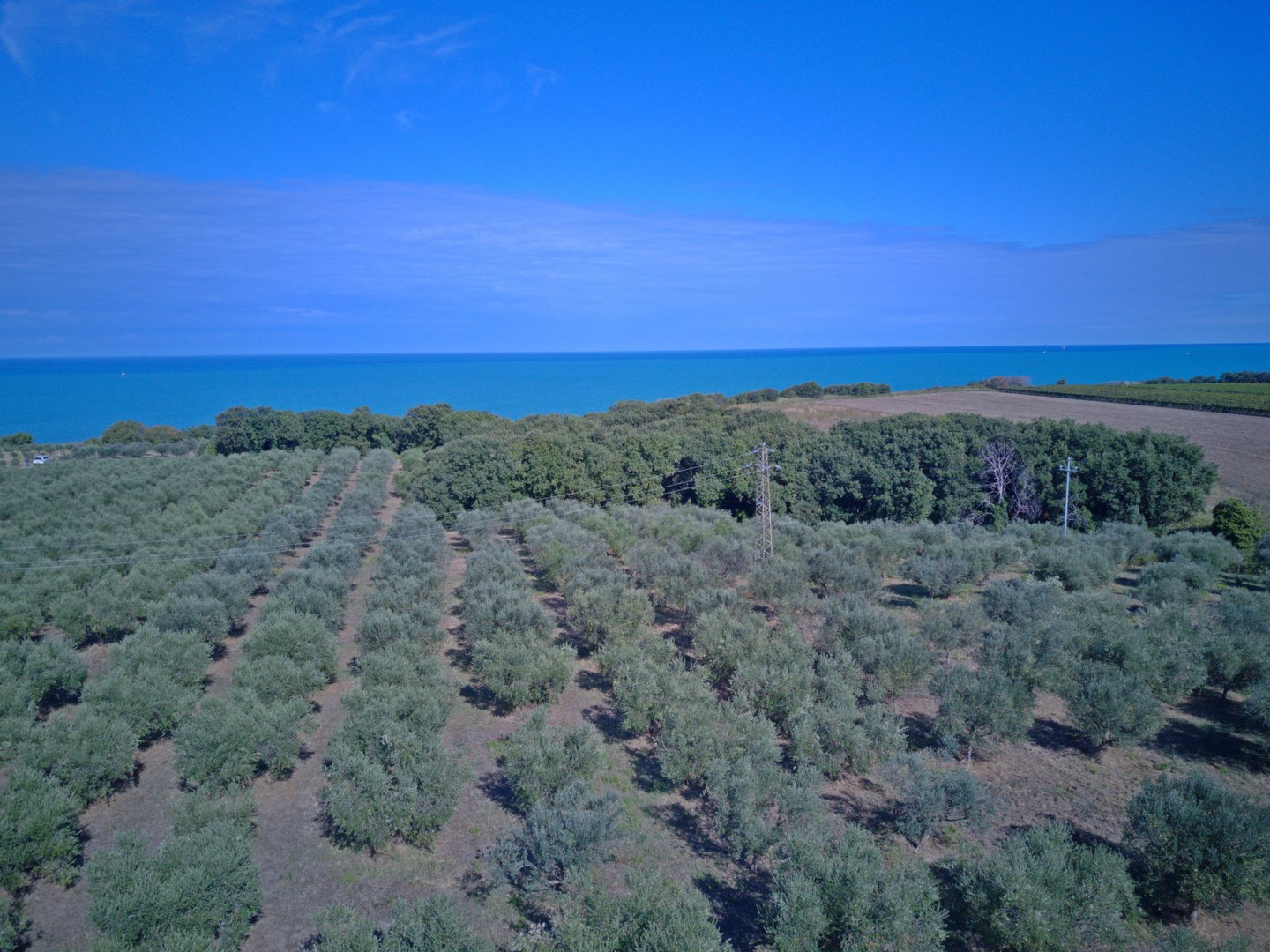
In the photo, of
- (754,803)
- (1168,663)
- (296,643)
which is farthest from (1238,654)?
(296,643)

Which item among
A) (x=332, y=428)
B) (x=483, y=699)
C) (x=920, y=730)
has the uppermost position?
(x=332, y=428)

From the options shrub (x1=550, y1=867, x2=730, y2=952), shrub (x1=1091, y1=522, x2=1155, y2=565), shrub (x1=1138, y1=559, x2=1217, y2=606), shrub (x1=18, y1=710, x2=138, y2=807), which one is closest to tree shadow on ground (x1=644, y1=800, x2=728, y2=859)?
shrub (x1=550, y1=867, x2=730, y2=952)

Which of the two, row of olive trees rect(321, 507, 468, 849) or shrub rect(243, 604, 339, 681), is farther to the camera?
shrub rect(243, 604, 339, 681)

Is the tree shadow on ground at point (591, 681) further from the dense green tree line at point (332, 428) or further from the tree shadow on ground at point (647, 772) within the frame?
the dense green tree line at point (332, 428)

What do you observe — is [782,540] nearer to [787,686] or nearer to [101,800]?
[787,686]

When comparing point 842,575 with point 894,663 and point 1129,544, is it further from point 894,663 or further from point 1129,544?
point 1129,544

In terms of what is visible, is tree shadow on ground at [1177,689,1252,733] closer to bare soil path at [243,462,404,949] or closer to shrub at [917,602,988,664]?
shrub at [917,602,988,664]

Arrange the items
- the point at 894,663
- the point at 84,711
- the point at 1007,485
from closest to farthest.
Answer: the point at 84,711 < the point at 894,663 < the point at 1007,485

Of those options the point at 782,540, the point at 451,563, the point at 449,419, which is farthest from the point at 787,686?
the point at 449,419
